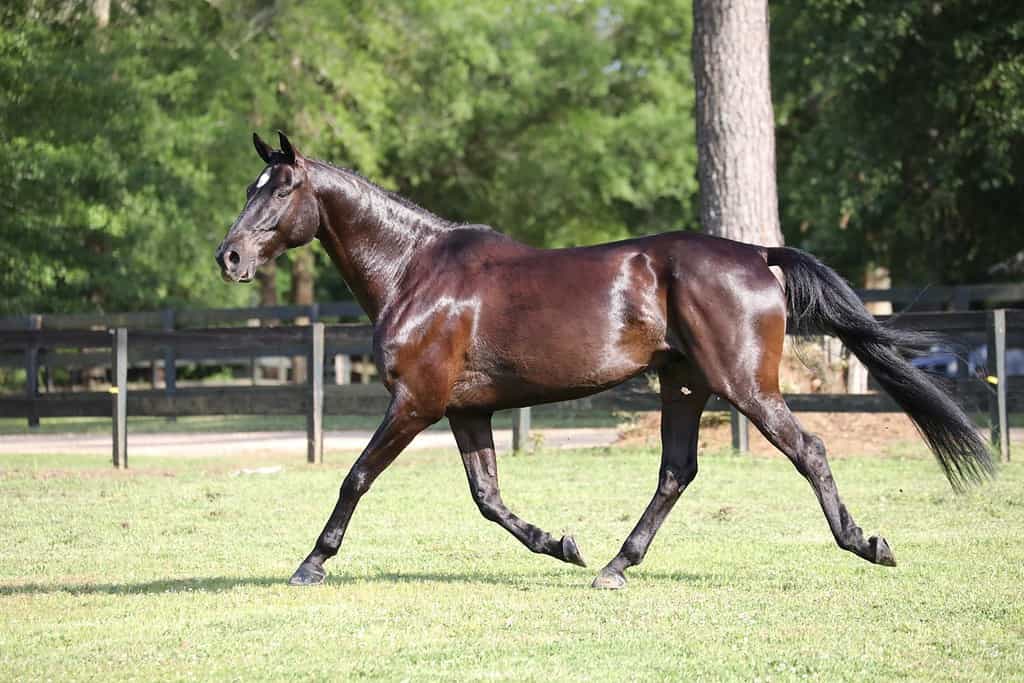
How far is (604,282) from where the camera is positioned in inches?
294

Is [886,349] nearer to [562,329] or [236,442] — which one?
[562,329]

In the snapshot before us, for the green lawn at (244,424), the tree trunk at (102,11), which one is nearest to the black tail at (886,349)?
the green lawn at (244,424)

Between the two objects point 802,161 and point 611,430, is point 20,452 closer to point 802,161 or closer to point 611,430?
point 611,430

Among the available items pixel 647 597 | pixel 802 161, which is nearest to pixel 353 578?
pixel 647 597

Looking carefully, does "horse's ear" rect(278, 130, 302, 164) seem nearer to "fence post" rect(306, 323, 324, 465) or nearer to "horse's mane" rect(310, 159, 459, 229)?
"horse's mane" rect(310, 159, 459, 229)

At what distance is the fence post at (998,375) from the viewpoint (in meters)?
13.4

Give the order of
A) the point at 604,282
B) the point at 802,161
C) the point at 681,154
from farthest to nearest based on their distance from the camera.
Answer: the point at 681,154
the point at 802,161
the point at 604,282

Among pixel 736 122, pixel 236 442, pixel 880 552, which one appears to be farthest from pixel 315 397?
pixel 880 552

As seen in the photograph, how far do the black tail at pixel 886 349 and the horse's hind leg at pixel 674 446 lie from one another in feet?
2.27

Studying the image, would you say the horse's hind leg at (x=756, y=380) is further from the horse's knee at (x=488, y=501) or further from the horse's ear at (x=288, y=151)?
the horse's ear at (x=288, y=151)

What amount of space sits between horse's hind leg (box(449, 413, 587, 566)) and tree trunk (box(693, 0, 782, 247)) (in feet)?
27.5

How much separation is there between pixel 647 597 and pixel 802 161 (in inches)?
901

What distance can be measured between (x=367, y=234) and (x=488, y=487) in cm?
153

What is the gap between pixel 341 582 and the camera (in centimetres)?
766
